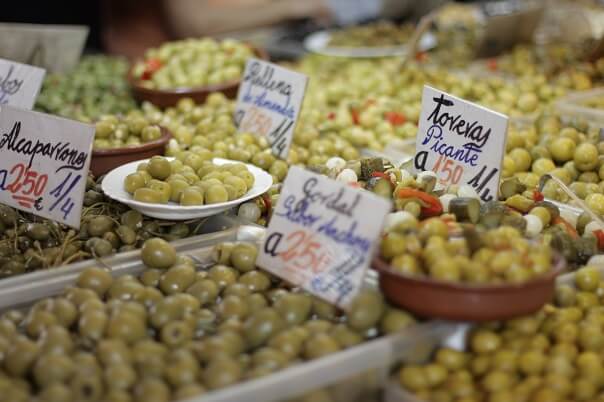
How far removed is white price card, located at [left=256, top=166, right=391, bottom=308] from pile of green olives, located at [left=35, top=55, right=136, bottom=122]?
1894 mm

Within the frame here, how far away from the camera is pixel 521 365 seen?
1839 millimetres

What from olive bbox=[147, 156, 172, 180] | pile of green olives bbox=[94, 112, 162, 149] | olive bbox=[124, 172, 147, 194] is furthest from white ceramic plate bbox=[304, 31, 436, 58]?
olive bbox=[124, 172, 147, 194]

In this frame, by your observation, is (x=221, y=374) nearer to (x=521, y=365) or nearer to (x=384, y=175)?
(x=521, y=365)

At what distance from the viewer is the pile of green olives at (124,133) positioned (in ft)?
10.6

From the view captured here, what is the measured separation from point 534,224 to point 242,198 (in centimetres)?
93

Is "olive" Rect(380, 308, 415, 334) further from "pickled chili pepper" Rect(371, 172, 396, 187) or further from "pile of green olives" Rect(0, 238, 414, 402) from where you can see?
"pickled chili pepper" Rect(371, 172, 396, 187)

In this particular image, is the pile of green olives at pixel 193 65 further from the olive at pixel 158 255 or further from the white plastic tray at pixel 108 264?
the olive at pixel 158 255

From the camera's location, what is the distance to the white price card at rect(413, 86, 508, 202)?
8.16 ft

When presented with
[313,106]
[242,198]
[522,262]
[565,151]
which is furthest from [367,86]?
[522,262]

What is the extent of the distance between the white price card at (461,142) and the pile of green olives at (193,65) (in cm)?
171

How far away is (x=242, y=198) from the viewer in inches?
103

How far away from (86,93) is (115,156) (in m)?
1.22

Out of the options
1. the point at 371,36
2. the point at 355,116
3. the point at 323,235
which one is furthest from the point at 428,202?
the point at 371,36

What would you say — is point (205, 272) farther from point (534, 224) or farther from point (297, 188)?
point (534, 224)
